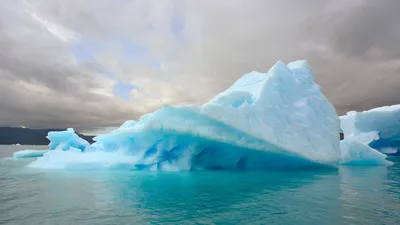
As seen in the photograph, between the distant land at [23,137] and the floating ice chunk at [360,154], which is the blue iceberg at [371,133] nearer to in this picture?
the floating ice chunk at [360,154]

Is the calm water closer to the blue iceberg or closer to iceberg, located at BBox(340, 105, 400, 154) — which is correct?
the blue iceberg

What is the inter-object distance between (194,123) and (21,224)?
737 cm

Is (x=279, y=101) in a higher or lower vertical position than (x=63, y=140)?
higher

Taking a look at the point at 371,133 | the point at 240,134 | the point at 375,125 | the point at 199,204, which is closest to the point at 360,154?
the point at 375,125

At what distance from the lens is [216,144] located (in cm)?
1150

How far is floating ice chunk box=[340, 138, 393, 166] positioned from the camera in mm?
16000

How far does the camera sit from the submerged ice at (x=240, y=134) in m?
10.9

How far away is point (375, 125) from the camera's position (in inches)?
875

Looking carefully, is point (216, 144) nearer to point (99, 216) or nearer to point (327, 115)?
point (327, 115)

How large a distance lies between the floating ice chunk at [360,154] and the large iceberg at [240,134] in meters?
4.13

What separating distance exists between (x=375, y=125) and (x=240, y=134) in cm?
1746

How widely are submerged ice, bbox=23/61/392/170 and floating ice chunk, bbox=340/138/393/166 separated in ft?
13.3

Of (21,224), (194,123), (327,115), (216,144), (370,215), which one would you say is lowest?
(21,224)

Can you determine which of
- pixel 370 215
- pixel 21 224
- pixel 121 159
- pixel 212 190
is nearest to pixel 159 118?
pixel 121 159
